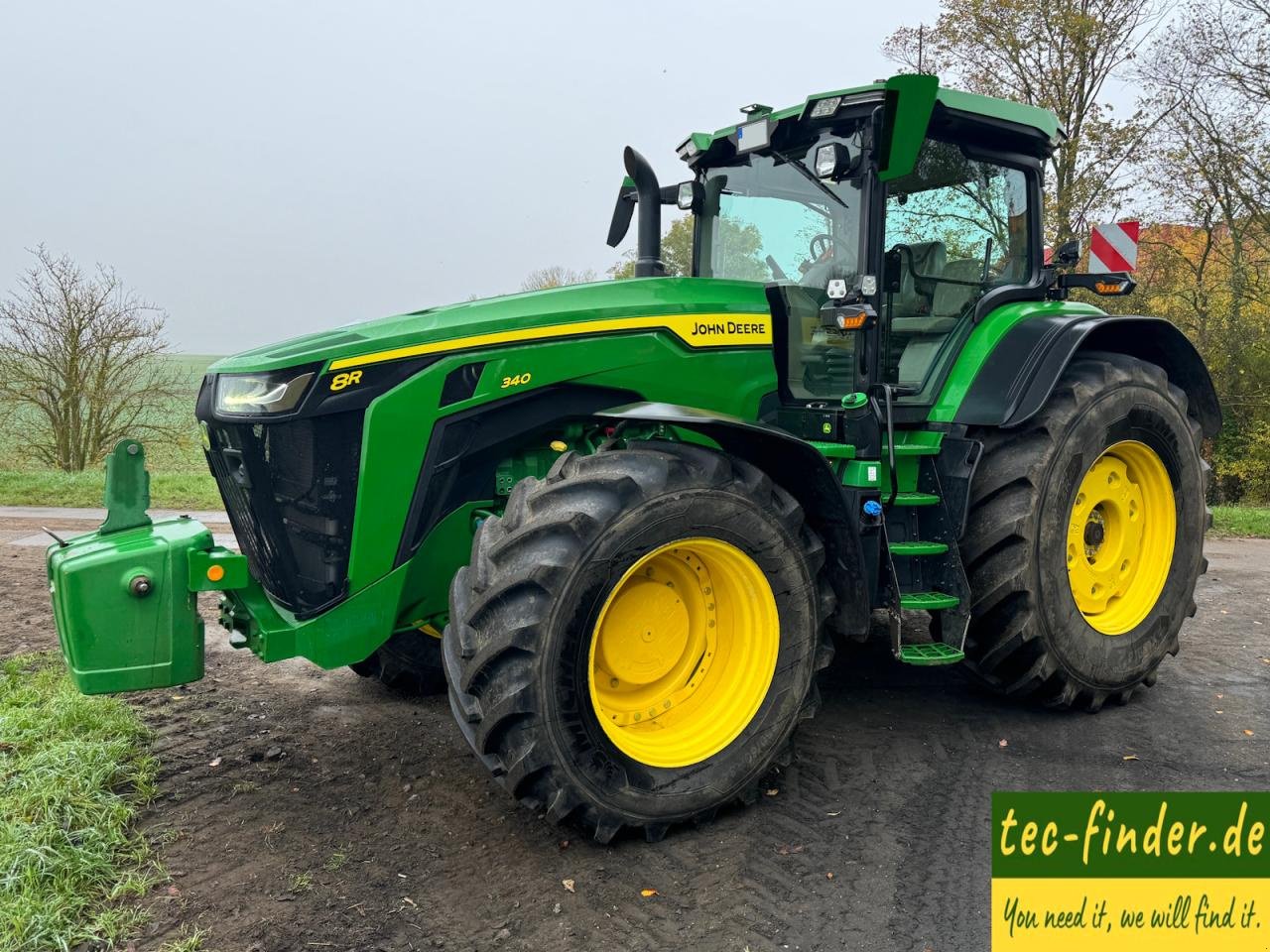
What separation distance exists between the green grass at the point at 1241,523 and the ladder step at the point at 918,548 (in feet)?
27.4

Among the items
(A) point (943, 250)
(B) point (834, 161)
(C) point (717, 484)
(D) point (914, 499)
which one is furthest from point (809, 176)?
(C) point (717, 484)

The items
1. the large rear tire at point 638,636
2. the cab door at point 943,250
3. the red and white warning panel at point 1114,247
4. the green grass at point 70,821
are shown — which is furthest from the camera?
the red and white warning panel at point 1114,247

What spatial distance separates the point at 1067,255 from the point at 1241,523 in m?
8.27

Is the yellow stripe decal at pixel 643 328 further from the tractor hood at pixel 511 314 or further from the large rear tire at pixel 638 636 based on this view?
the large rear tire at pixel 638 636

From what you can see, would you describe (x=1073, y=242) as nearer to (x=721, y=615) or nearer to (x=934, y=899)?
(x=721, y=615)

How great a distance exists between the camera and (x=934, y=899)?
2.80 meters

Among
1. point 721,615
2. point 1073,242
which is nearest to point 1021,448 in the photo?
point 1073,242

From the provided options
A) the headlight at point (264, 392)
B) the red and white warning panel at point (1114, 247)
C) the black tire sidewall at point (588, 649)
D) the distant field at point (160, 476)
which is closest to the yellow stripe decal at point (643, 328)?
the headlight at point (264, 392)

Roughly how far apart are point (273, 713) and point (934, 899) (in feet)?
9.61

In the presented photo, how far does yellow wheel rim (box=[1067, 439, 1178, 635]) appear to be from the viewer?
4.38 metres

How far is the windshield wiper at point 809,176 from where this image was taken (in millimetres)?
3980

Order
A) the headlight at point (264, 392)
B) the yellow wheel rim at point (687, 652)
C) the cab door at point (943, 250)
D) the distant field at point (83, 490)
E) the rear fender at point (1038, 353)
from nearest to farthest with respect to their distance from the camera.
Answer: the headlight at point (264, 392)
the yellow wheel rim at point (687, 652)
the rear fender at point (1038, 353)
the cab door at point (943, 250)
the distant field at point (83, 490)

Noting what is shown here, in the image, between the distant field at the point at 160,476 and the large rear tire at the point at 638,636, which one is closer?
the large rear tire at the point at 638,636

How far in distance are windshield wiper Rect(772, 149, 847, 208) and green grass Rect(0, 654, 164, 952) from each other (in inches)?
136
